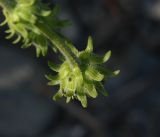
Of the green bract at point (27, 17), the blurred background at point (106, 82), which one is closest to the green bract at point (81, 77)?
the green bract at point (27, 17)

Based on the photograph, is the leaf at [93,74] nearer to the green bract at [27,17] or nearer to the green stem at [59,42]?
the green stem at [59,42]

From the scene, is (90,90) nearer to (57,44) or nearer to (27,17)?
(57,44)

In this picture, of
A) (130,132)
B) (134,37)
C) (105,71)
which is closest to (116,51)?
(134,37)

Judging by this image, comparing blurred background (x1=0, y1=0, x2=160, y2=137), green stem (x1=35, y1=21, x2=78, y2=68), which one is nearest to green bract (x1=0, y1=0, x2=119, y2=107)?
green stem (x1=35, y1=21, x2=78, y2=68)

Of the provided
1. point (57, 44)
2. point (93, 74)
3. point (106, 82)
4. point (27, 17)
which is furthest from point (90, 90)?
point (106, 82)

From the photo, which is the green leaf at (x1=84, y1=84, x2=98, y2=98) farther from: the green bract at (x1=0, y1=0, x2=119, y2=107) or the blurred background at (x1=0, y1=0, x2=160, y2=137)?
the blurred background at (x1=0, y1=0, x2=160, y2=137)

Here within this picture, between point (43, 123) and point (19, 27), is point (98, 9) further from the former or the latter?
point (19, 27)
